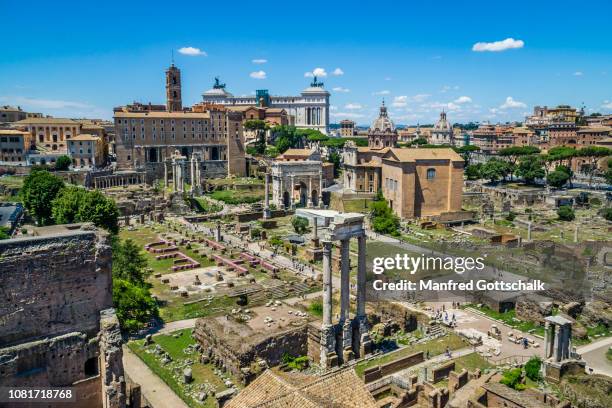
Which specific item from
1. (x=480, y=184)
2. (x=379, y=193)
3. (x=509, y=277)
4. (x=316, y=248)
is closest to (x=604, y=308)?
(x=509, y=277)

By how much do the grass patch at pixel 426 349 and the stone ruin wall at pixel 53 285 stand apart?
1456cm

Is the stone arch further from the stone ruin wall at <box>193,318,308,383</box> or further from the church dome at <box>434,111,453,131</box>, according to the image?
the church dome at <box>434,111,453,131</box>

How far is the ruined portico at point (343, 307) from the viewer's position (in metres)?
27.7

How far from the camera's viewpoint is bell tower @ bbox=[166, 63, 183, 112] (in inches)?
4626

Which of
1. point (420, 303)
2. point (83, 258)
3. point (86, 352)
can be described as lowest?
point (420, 303)

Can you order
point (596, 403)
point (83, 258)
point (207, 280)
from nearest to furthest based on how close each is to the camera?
1. point (83, 258)
2. point (596, 403)
3. point (207, 280)

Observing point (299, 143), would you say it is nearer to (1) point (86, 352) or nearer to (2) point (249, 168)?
(2) point (249, 168)

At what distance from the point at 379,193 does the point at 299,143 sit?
156 ft

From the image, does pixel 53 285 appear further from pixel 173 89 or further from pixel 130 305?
pixel 173 89

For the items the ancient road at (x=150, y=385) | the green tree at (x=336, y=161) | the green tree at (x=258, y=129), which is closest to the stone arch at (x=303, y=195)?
the green tree at (x=336, y=161)

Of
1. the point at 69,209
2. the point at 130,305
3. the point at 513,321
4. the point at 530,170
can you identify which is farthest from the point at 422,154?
the point at 130,305

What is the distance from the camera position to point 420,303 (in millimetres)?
38250

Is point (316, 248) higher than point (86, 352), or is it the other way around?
point (86, 352)

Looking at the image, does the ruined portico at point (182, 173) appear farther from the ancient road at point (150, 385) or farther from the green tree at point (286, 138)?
the ancient road at point (150, 385)
